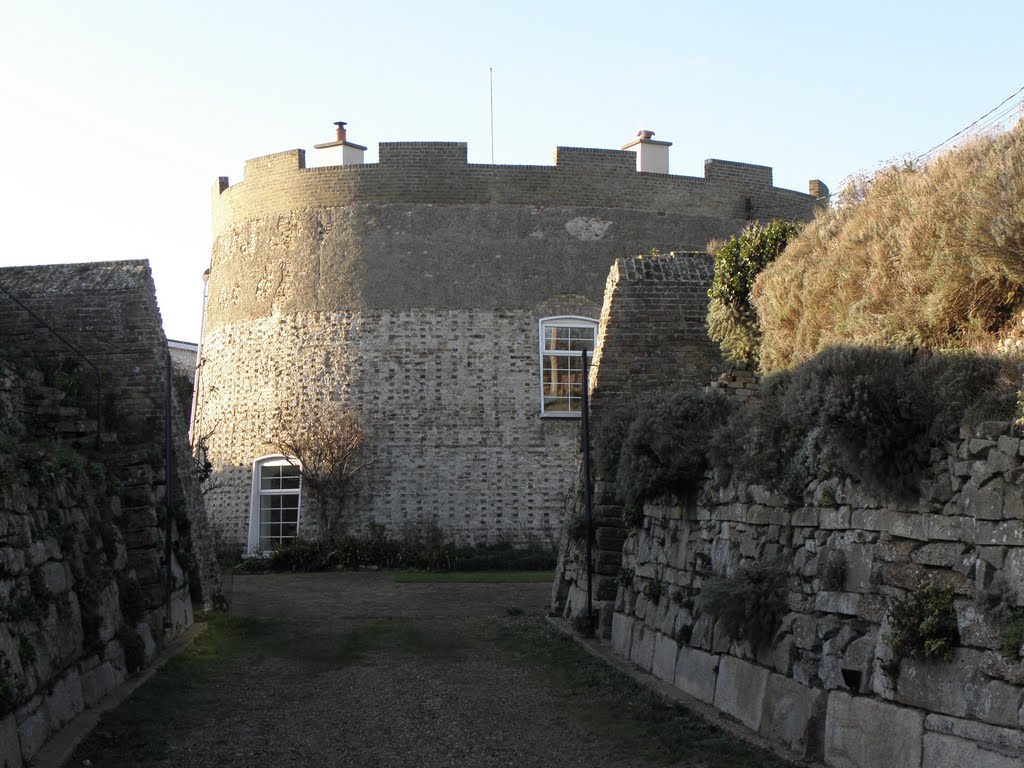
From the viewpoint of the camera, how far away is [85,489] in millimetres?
10414

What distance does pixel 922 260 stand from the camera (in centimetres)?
875

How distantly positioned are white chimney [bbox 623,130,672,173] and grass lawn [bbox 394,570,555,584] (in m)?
9.16

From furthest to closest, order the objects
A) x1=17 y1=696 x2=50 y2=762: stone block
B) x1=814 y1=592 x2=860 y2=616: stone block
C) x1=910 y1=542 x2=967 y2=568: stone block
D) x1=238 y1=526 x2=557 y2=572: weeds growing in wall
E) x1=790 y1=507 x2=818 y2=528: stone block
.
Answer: x1=238 y1=526 x2=557 y2=572: weeds growing in wall
x1=790 y1=507 x2=818 y2=528: stone block
x1=17 y1=696 x2=50 y2=762: stone block
x1=814 y1=592 x2=860 y2=616: stone block
x1=910 y1=542 x2=967 y2=568: stone block

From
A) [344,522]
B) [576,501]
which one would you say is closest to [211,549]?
[576,501]

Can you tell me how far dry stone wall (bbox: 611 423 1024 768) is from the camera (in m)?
5.81

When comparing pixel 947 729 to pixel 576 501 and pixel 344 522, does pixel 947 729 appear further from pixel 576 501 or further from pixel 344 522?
pixel 344 522

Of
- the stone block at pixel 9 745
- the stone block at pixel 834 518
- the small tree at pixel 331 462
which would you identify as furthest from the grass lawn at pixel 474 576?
the stone block at pixel 9 745

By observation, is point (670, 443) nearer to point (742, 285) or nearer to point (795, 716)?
point (742, 285)

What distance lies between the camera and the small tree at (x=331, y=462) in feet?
76.5

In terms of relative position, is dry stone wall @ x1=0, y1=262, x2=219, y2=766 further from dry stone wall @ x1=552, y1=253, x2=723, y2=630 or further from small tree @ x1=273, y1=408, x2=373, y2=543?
small tree @ x1=273, y1=408, x2=373, y2=543

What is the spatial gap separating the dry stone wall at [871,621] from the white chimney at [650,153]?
16616 millimetres

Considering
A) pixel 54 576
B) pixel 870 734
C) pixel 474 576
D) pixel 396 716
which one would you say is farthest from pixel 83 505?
pixel 474 576

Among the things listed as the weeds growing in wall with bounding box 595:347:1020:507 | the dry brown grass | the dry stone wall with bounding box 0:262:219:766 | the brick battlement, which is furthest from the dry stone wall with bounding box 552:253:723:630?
the brick battlement

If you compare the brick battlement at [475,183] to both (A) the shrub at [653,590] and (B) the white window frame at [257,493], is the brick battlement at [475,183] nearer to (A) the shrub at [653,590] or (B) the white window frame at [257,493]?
(B) the white window frame at [257,493]
